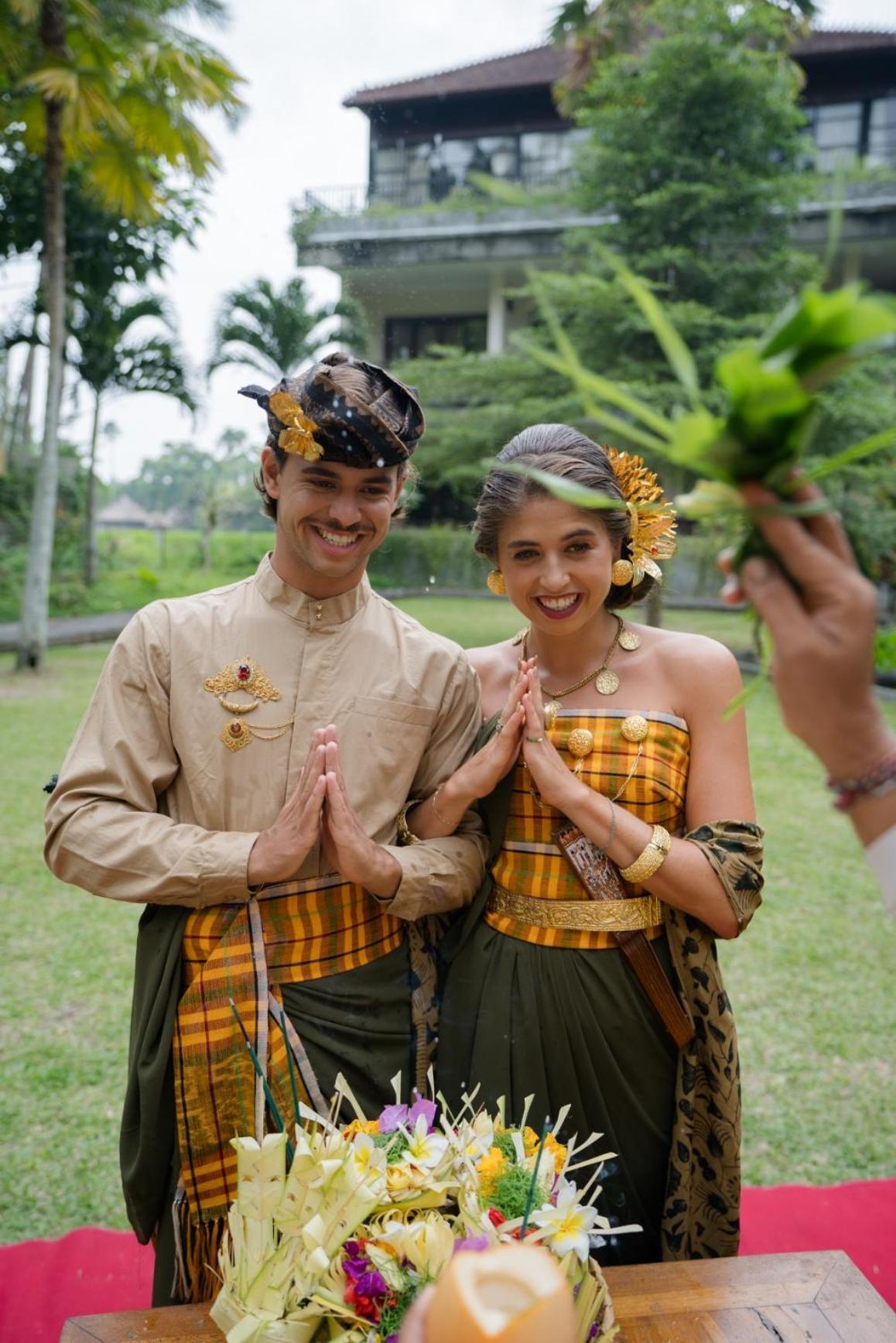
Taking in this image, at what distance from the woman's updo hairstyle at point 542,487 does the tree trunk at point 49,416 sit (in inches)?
376

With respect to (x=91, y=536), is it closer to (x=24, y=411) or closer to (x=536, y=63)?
(x=24, y=411)

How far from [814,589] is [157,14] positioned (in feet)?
35.9

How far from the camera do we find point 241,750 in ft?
6.26

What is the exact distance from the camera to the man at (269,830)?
6.01 ft

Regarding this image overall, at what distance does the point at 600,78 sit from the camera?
12172mm

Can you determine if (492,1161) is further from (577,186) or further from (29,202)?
(29,202)

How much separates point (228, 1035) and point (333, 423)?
111cm

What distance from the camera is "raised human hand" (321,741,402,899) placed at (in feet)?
5.87

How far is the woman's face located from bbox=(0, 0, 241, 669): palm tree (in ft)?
28.8

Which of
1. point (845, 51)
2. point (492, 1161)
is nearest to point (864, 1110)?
point (492, 1161)

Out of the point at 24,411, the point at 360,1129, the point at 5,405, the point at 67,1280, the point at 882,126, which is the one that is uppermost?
the point at 882,126

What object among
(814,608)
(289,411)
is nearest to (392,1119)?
(814,608)

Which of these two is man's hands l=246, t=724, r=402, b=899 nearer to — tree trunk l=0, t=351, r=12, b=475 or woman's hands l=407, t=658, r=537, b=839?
woman's hands l=407, t=658, r=537, b=839

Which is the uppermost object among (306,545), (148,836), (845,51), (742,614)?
(845,51)
